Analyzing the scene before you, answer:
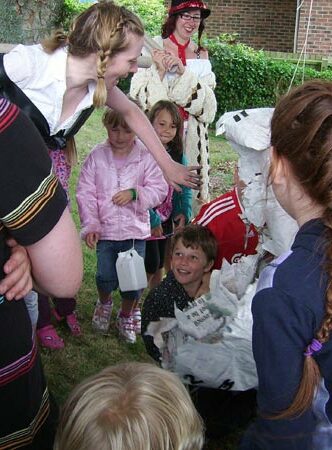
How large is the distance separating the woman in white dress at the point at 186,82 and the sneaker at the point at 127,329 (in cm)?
111

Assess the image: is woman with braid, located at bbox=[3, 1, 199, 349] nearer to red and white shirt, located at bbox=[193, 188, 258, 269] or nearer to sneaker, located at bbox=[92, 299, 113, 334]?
red and white shirt, located at bbox=[193, 188, 258, 269]

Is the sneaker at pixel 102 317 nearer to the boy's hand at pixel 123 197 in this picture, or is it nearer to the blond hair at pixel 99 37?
the boy's hand at pixel 123 197

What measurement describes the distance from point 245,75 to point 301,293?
9.31 meters

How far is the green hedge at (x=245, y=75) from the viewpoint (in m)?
10.1

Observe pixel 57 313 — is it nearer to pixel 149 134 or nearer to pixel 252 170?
pixel 149 134

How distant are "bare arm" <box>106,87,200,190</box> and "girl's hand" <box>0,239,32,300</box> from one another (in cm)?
143

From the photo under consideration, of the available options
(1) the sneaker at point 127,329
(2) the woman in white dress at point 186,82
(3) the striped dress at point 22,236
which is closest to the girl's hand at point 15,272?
(3) the striped dress at point 22,236

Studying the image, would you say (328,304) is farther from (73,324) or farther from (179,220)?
(179,220)

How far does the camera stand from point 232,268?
2199 mm

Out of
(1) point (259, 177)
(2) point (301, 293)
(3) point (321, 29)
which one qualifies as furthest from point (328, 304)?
(3) point (321, 29)

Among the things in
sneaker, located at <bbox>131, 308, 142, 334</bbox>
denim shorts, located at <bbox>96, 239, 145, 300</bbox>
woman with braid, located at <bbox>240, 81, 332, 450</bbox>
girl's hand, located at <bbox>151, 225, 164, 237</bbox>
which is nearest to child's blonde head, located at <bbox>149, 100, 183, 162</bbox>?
girl's hand, located at <bbox>151, 225, 164, 237</bbox>

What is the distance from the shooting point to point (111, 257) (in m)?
3.42

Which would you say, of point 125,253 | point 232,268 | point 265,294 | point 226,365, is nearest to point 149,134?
point 125,253

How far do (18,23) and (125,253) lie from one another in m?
1.86
